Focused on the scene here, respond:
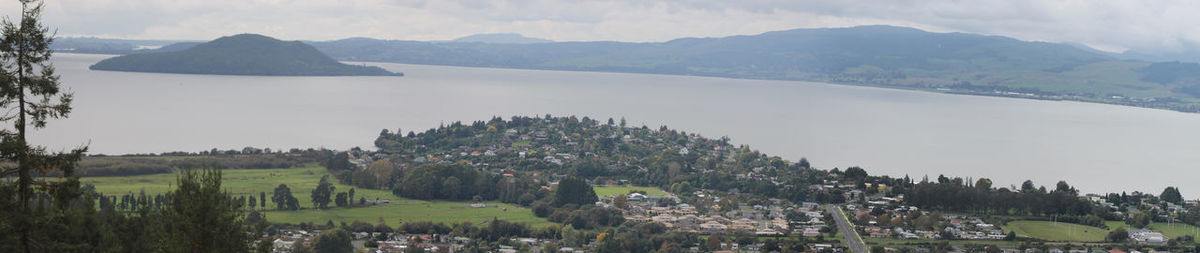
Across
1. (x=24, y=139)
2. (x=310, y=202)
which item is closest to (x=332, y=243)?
(x=310, y=202)

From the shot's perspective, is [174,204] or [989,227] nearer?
[174,204]

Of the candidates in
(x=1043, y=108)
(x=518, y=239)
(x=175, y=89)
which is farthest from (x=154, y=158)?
(x=1043, y=108)

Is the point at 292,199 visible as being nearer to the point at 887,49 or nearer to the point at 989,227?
the point at 989,227

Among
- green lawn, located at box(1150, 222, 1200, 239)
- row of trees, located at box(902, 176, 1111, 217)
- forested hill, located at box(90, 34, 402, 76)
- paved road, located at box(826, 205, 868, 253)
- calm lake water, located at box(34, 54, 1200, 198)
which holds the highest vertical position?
forested hill, located at box(90, 34, 402, 76)

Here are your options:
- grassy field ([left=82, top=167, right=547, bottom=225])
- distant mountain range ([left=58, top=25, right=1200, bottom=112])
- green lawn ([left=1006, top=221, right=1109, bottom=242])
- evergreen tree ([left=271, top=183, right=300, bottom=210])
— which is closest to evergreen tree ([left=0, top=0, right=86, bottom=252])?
grassy field ([left=82, top=167, right=547, bottom=225])

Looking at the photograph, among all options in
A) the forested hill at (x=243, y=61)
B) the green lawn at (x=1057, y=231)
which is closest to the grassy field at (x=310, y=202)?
the green lawn at (x=1057, y=231)

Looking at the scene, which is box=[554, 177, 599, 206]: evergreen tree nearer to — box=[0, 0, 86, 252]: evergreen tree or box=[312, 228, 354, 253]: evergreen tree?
box=[312, 228, 354, 253]: evergreen tree
